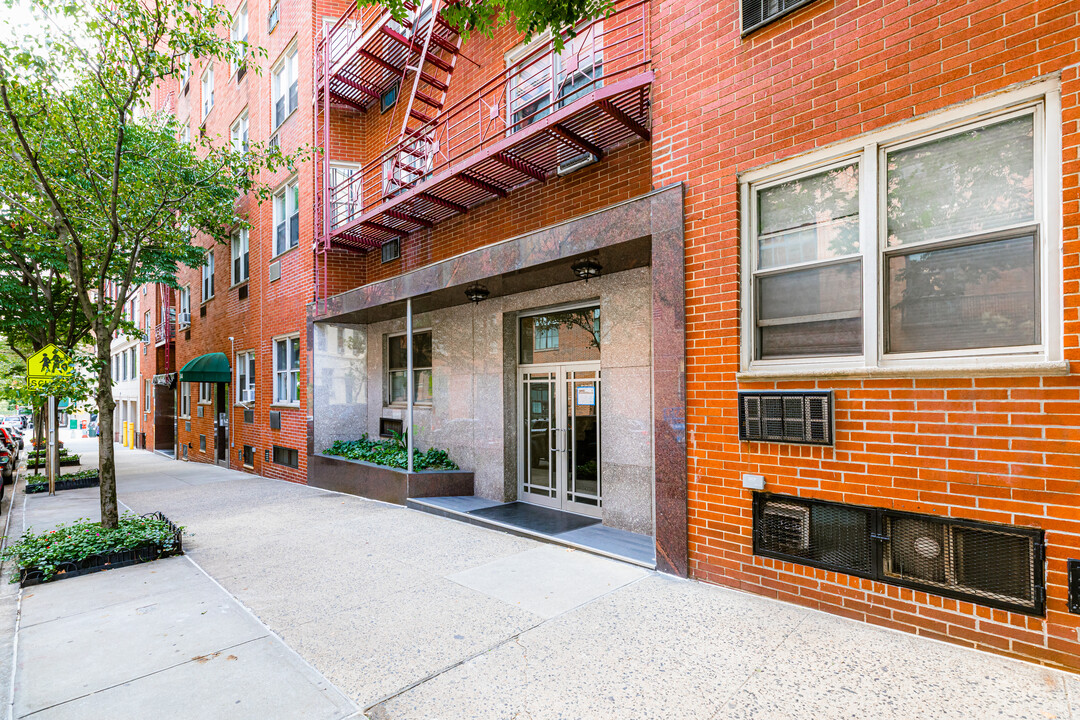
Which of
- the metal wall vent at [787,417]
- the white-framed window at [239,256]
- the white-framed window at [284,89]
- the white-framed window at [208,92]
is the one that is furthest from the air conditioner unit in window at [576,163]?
the white-framed window at [208,92]

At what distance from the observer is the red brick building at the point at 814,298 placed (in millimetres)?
3557

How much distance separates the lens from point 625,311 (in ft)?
23.6

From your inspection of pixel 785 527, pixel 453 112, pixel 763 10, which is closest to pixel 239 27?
pixel 453 112

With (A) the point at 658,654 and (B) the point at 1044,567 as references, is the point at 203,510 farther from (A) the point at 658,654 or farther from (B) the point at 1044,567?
(B) the point at 1044,567

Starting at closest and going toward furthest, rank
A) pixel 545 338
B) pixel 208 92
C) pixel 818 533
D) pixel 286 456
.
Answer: pixel 818 533 → pixel 545 338 → pixel 286 456 → pixel 208 92

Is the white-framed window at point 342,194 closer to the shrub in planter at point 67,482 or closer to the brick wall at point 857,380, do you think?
the brick wall at point 857,380

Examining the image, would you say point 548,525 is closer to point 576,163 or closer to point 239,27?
point 576,163

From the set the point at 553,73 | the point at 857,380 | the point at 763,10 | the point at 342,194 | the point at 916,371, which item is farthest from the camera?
the point at 342,194

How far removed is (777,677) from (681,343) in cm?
277

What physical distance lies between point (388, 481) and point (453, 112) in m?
6.51

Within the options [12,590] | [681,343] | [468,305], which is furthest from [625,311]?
[12,590]

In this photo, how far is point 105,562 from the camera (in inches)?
234

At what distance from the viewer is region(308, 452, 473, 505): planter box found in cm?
905

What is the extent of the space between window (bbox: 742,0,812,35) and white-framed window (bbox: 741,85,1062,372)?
1.31m
